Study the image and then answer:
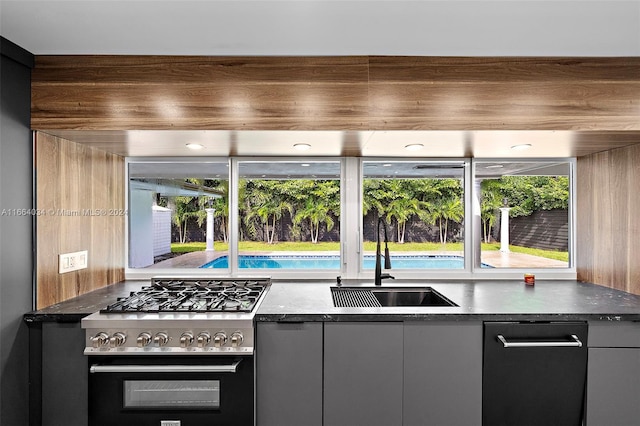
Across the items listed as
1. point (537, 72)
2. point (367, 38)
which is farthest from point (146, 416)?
point (537, 72)

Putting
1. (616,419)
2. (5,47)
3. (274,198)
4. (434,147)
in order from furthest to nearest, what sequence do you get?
(274,198) → (434,147) → (616,419) → (5,47)

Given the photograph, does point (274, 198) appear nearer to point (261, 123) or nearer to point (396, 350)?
point (261, 123)

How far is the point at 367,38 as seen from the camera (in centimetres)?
163

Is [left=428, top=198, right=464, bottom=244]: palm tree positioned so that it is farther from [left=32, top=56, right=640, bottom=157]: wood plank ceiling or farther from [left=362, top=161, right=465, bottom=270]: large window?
[left=32, top=56, right=640, bottom=157]: wood plank ceiling

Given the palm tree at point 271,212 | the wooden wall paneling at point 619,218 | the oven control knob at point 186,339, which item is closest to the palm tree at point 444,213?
the wooden wall paneling at point 619,218

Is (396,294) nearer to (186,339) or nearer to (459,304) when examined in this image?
(459,304)

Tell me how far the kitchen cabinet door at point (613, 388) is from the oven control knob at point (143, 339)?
207 cm

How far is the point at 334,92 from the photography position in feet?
5.88

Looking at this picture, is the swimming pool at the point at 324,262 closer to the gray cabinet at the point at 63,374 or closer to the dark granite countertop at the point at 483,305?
the dark granite countertop at the point at 483,305

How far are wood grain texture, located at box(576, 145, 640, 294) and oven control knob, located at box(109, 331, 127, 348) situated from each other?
9.12 ft

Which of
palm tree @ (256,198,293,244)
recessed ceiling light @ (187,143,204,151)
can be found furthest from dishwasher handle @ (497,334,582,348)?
recessed ceiling light @ (187,143,204,151)

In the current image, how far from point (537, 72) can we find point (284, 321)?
1751 millimetres

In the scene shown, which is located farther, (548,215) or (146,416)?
(548,215)

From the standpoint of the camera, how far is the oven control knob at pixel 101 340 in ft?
5.33
